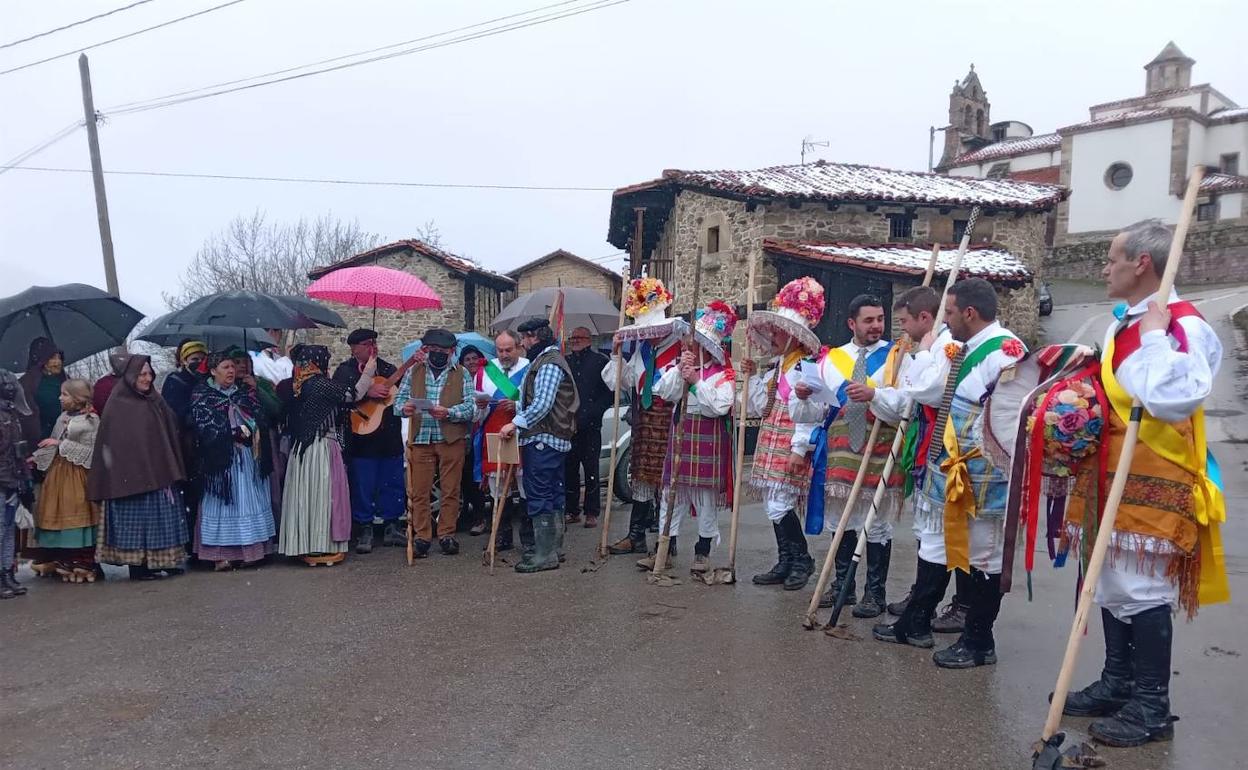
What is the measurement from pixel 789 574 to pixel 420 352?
127 inches

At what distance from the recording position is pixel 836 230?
57.2ft

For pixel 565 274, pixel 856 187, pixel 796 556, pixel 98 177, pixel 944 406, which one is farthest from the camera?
pixel 565 274

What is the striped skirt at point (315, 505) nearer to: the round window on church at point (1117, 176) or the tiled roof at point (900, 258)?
the tiled roof at point (900, 258)

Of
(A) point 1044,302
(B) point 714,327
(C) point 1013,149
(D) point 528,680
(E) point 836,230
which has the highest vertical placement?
(C) point 1013,149

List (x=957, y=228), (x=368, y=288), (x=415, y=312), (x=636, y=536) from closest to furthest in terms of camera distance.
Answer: (x=636, y=536) → (x=368, y=288) → (x=957, y=228) → (x=415, y=312)

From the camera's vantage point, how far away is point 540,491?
6.08 meters

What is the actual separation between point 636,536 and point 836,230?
12.3 meters

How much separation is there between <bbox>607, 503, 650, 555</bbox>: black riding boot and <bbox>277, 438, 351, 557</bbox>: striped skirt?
2.05 meters

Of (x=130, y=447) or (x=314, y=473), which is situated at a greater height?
(x=130, y=447)

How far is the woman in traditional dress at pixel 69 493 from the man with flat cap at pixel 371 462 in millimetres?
1723

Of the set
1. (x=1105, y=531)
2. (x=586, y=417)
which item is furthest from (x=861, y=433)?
(x=586, y=417)

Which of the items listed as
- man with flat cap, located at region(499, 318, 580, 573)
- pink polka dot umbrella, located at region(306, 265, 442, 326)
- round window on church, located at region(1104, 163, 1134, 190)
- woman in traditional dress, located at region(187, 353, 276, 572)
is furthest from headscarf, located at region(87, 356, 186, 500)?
round window on church, located at region(1104, 163, 1134, 190)

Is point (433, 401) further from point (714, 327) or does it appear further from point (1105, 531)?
point (1105, 531)

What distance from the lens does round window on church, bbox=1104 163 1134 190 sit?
3531 cm
